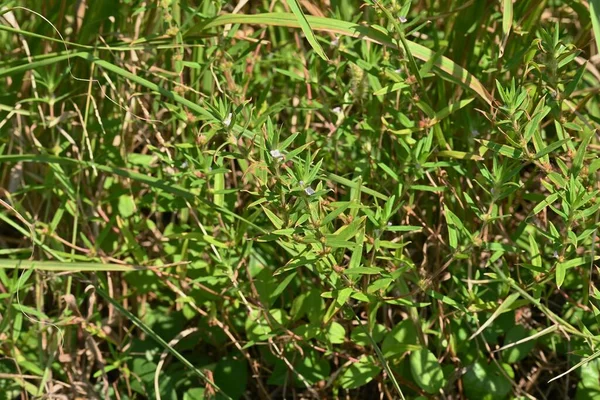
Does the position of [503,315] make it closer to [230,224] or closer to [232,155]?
[230,224]

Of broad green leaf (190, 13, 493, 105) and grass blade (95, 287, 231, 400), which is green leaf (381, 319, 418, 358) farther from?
broad green leaf (190, 13, 493, 105)

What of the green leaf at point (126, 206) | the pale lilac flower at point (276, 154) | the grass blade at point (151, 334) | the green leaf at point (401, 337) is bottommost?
the green leaf at point (401, 337)

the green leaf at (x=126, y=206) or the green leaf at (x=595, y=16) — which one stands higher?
the green leaf at (x=595, y=16)

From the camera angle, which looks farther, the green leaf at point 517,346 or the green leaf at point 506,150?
the green leaf at point 517,346

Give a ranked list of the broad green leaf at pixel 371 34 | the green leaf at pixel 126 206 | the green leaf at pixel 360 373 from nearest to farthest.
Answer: the broad green leaf at pixel 371 34, the green leaf at pixel 360 373, the green leaf at pixel 126 206

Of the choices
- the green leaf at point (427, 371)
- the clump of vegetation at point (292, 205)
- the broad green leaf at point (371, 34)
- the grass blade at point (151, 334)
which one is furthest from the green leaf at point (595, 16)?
the grass blade at point (151, 334)

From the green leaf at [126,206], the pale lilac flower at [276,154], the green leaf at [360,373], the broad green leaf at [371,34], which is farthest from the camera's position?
the green leaf at [126,206]

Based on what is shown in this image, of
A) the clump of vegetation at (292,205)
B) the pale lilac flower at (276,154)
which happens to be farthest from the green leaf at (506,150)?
the pale lilac flower at (276,154)

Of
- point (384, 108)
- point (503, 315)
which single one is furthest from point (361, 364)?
point (384, 108)

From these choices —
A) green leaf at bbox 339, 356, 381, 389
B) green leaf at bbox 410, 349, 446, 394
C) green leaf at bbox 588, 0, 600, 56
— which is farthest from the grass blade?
green leaf at bbox 588, 0, 600, 56

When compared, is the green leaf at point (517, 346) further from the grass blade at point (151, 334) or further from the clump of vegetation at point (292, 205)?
the grass blade at point (151, 334)
